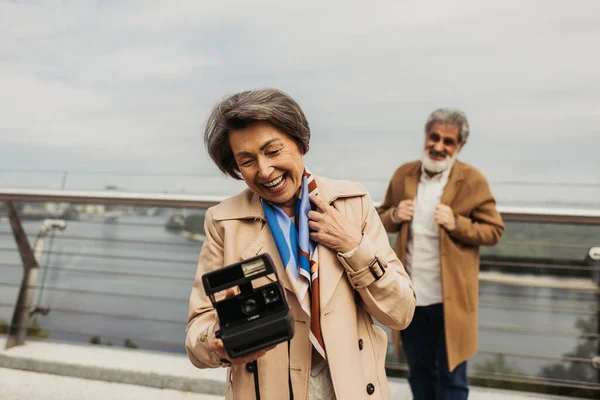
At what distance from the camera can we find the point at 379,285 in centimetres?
122

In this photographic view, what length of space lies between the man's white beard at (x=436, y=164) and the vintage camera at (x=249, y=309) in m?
1.52

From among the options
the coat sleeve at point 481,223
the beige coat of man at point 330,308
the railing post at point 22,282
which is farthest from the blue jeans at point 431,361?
the railing post at point 22,282

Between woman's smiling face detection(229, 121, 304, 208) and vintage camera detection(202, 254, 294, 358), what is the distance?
271mm

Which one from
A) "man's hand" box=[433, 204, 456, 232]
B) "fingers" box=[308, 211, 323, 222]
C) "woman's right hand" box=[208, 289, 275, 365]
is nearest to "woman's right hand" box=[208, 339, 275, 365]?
"woman's right hand" box=[208, 289, 275, 365]

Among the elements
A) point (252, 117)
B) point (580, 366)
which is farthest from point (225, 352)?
point (580, 366)

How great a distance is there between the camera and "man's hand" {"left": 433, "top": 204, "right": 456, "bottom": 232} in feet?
7.45

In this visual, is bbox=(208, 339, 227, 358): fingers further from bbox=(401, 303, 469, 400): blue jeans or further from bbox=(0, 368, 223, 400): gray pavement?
bbox=(0, 368, 223, 400): gray pavement

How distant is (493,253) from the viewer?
2994mm

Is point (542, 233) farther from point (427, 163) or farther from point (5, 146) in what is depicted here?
point (5, 146)

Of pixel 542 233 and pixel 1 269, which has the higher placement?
pixel 542 233

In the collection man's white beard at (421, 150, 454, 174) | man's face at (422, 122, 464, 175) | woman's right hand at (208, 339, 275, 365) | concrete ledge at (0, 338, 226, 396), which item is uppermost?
man's face at (422, 122, 464, 175)

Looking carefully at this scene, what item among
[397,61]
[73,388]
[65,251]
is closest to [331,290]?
[73,388]

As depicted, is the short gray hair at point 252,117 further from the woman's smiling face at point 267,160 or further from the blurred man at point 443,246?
the blurred man at point 443,246

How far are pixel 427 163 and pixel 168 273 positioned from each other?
202 centimetres
